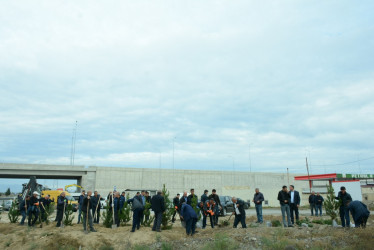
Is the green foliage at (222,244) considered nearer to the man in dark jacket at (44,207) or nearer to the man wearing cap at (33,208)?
the man in dark jacket at (44,207)

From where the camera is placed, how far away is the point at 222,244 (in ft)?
33.1

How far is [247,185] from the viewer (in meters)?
61.2

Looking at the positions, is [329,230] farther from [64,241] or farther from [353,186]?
[353,186]

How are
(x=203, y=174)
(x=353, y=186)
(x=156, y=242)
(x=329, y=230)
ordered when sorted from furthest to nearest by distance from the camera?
(x=203, y=174), (x=353, y=186), (x=329, y=230), (x=156, y=242)

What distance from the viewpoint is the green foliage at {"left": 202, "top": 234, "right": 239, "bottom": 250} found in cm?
994

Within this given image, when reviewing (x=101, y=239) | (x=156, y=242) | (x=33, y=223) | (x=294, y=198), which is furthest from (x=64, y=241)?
(x=294, y=198)

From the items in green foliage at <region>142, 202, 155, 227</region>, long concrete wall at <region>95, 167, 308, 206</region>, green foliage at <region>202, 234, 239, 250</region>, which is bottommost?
green foliage at <region>202, 234, 239, 250</region>

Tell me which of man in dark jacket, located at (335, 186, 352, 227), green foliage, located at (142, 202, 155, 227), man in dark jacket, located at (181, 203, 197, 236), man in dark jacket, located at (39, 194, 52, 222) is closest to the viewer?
man in dark jacket, located at (181, 203, 197, 236)

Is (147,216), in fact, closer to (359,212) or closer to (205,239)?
(205,239)

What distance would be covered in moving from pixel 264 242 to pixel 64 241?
7.18 metres

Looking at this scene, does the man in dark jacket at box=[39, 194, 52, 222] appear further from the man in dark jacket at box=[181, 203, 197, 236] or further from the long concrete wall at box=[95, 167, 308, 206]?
the long concrete wall at box=[95, 167, 308, 206]

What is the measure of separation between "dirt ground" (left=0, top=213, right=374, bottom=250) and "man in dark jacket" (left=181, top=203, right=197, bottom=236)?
0.30 m

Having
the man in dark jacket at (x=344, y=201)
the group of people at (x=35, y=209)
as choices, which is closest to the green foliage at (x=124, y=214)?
the group of people at (x=35, y=209)

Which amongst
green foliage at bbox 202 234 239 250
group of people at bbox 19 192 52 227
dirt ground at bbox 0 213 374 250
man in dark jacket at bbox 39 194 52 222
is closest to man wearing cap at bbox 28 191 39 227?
group of people at bbox 19 192 52 227
